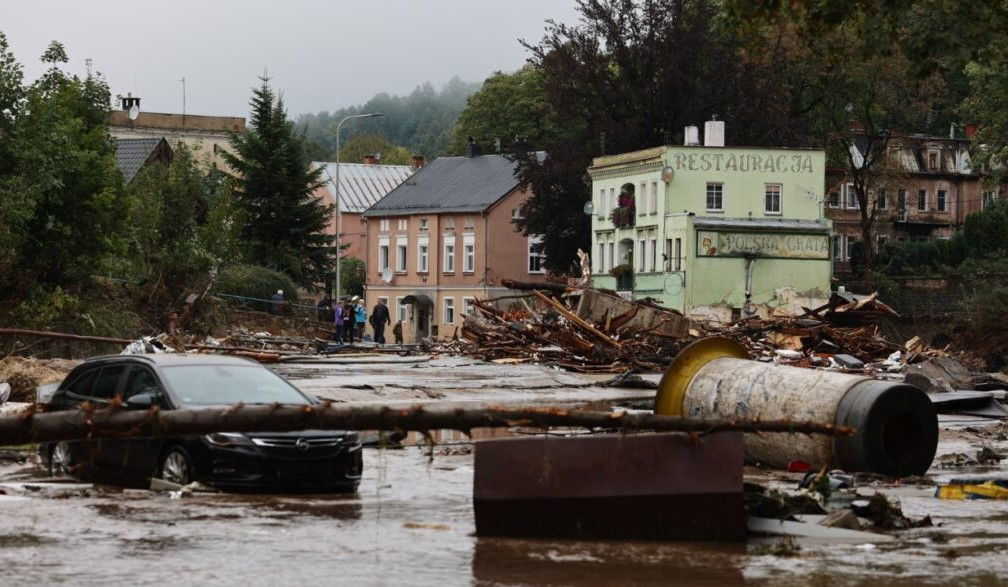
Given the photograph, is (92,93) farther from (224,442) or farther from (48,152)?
(224,442)

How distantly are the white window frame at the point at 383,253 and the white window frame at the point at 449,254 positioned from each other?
261 inches

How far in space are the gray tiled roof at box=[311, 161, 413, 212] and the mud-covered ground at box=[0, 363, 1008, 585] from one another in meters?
101

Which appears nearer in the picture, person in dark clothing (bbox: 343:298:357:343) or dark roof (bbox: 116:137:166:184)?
person in dark clothing (bbox: 343:298:357:343)

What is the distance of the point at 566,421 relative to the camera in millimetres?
12297

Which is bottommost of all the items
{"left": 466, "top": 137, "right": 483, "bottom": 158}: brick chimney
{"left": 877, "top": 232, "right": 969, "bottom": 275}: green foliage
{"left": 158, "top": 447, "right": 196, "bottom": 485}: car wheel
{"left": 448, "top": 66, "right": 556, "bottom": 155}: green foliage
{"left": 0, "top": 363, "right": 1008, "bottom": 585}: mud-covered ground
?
{"left": 0, "top": 363, "right": 1008, "bottom": 585}: mud-covered ground

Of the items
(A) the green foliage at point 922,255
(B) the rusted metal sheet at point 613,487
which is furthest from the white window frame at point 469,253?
(B) the rusted metal sheet at point 613,487

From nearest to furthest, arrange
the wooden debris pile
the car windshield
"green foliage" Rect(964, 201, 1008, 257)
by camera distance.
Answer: the car windshield, the wooden debris pile, "green foliage" Rect(964, 201, 1008, 257)

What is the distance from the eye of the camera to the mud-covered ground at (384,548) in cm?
1120

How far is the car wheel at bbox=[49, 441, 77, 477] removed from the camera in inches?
685

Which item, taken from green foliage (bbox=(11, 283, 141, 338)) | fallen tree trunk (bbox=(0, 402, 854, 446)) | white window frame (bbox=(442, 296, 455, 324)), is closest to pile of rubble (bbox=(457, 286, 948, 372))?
green foliage (bbox=(11, 283, 141, 338))

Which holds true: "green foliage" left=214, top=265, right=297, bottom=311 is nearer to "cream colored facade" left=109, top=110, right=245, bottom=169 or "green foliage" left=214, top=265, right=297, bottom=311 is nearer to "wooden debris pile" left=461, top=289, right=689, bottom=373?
"wooden debris pile" left=461, top=289, right=689, bottom=373

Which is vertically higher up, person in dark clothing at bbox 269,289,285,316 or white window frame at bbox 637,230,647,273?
white window frame at bbox 637,230,647,273

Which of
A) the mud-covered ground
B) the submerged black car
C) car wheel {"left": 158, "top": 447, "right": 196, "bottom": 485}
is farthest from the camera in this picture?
car wheel {"left": 158, "top": 447, "right": 196, "bottom": 485}

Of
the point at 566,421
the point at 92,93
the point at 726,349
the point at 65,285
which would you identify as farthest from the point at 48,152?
the point at 566,421
